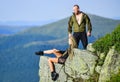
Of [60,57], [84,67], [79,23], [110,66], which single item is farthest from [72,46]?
[110,66]

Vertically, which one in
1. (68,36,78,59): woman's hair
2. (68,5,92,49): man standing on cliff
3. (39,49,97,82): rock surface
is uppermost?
(68,5,92,49): man standing on cliff

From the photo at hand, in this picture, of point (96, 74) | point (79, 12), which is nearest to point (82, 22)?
point (79, 12)

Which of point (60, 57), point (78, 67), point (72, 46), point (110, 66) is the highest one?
point (72, 46)

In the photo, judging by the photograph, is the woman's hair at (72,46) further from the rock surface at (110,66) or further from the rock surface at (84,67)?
the rock surface at (110,66)

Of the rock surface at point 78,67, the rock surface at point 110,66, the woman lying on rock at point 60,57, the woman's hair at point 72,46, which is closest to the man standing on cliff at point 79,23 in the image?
the woman's hair at point 72,46

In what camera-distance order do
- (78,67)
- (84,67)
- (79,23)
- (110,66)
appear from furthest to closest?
1. (79,23)
2. (78,67)
3. (84,67)
4. (110,66)

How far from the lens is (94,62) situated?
18047mm

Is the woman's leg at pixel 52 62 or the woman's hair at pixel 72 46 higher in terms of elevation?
the woman's hair at pixel 72 46

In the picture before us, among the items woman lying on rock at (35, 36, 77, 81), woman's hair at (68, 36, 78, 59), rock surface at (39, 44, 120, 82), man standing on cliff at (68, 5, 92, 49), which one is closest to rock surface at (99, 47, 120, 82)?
rock surface at (39, 44, 120, 82)

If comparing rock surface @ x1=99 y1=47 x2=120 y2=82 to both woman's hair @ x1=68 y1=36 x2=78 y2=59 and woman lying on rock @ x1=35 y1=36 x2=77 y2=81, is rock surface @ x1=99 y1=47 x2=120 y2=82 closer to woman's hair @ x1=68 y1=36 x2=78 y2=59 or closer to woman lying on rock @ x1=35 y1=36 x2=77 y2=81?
woman's hair @ x1=68 y1=36 x2=78 y2=59

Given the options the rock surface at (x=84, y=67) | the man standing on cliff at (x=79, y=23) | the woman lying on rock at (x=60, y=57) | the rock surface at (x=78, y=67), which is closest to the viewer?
the rock surface at (x=84, y=67)

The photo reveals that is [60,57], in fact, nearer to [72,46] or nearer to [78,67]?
[72,46]

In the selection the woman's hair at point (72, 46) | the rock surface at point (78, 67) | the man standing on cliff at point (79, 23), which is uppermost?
the man standing on cliff at point (79, 23)

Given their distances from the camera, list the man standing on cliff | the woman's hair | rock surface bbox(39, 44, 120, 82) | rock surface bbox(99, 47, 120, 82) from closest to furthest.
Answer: rock surface bbox(99, 47, 120, 82) → rock surface bbox(39, 44, 120, 82) → the woman's hair → the man standing on cliff
